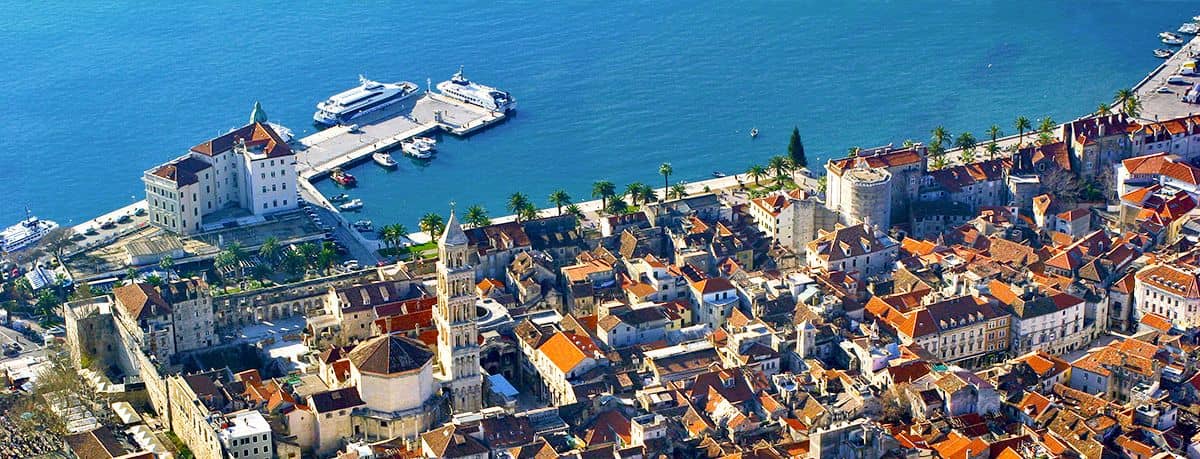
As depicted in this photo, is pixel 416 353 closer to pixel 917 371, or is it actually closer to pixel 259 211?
pixel 917 371

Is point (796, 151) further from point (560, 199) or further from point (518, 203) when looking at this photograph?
point (518, 203)

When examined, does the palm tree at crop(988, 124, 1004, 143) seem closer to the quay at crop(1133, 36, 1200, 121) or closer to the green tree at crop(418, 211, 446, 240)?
the quay at crop(1133, 36, 1200, 121)

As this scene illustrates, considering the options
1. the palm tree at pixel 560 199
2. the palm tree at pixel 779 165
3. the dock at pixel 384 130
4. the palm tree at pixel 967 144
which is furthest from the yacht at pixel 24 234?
the palm tree at pixel 967 144

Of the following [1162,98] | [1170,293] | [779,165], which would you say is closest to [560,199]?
[779,165]

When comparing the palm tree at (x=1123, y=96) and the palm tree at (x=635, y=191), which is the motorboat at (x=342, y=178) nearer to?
the palm tree at (x=635, y=191)

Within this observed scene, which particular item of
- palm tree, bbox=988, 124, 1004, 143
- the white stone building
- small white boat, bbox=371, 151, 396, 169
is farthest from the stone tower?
palm tree, bbox=988, 124, 1004, 143

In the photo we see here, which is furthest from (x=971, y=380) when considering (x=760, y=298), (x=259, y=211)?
(x=259, y=211)

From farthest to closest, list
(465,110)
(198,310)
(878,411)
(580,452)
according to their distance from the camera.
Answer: (465,110), (198,310), (878,411), (580,452)
